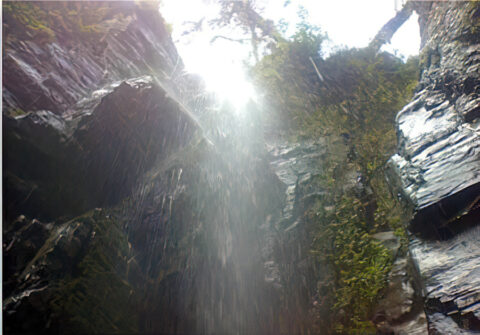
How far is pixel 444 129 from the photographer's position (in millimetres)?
4855

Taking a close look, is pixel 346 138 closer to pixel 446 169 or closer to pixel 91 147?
pixel 446 169

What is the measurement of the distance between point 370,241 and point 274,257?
5.46 feet

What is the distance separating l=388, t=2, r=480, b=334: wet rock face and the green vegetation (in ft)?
1.89

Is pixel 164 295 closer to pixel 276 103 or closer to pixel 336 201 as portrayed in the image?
pixel 336 201

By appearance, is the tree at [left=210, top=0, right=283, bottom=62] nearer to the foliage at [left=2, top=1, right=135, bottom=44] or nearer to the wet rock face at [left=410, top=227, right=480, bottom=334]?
the foliage at [left=2, top=1, right=135, bottom=44]

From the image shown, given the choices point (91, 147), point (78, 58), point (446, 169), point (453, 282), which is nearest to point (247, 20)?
point (78, 58)

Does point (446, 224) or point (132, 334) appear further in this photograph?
point (132, 334)

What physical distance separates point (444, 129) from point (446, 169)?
2.90 ft

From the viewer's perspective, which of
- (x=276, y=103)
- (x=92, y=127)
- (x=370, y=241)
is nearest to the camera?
(x=370, y=241)

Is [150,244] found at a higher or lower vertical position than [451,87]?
lower

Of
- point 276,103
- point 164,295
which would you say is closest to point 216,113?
point 276,103

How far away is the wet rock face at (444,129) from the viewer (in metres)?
4.11

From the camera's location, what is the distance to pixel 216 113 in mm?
8266

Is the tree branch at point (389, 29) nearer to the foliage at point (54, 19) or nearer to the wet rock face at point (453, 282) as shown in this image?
the wet rock face at point (453, 282)
